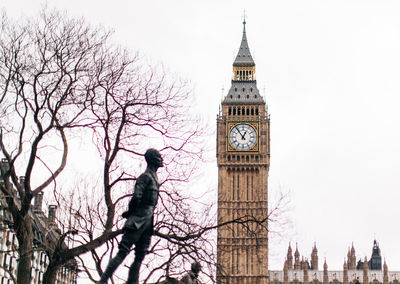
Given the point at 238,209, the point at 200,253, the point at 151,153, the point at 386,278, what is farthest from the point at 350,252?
the point at 151,153

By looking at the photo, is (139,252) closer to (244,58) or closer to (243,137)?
(243,137)

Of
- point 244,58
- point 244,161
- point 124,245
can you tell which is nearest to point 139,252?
point 124,245

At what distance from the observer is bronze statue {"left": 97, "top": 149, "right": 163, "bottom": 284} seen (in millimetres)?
10344

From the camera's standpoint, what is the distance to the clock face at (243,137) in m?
86.1

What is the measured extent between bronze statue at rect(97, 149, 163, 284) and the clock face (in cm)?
7535

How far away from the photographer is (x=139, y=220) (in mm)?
10445

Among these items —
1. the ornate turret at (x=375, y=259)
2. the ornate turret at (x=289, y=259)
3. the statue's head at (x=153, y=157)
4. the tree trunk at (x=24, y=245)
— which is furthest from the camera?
the ornate turret at (x=375, y=259)

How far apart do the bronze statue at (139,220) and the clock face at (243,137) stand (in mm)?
75353

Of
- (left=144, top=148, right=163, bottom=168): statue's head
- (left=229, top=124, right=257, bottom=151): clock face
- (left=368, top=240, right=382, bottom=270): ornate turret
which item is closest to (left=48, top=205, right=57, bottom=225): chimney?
(left=144, top=148, right=163, bottom=168): statue's head

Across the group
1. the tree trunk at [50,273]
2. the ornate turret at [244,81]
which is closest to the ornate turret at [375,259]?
the ornate turret at [244,81]

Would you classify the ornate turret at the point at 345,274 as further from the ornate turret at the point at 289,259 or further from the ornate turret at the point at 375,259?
the ornate turret at the point at 375,259

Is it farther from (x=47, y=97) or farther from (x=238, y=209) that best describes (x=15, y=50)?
(x=238, y=209)

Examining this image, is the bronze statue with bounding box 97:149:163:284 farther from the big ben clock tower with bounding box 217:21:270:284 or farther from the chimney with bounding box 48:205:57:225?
the big ben clock tower with bounding box 217:21:270:284

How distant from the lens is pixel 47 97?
60.6ft
